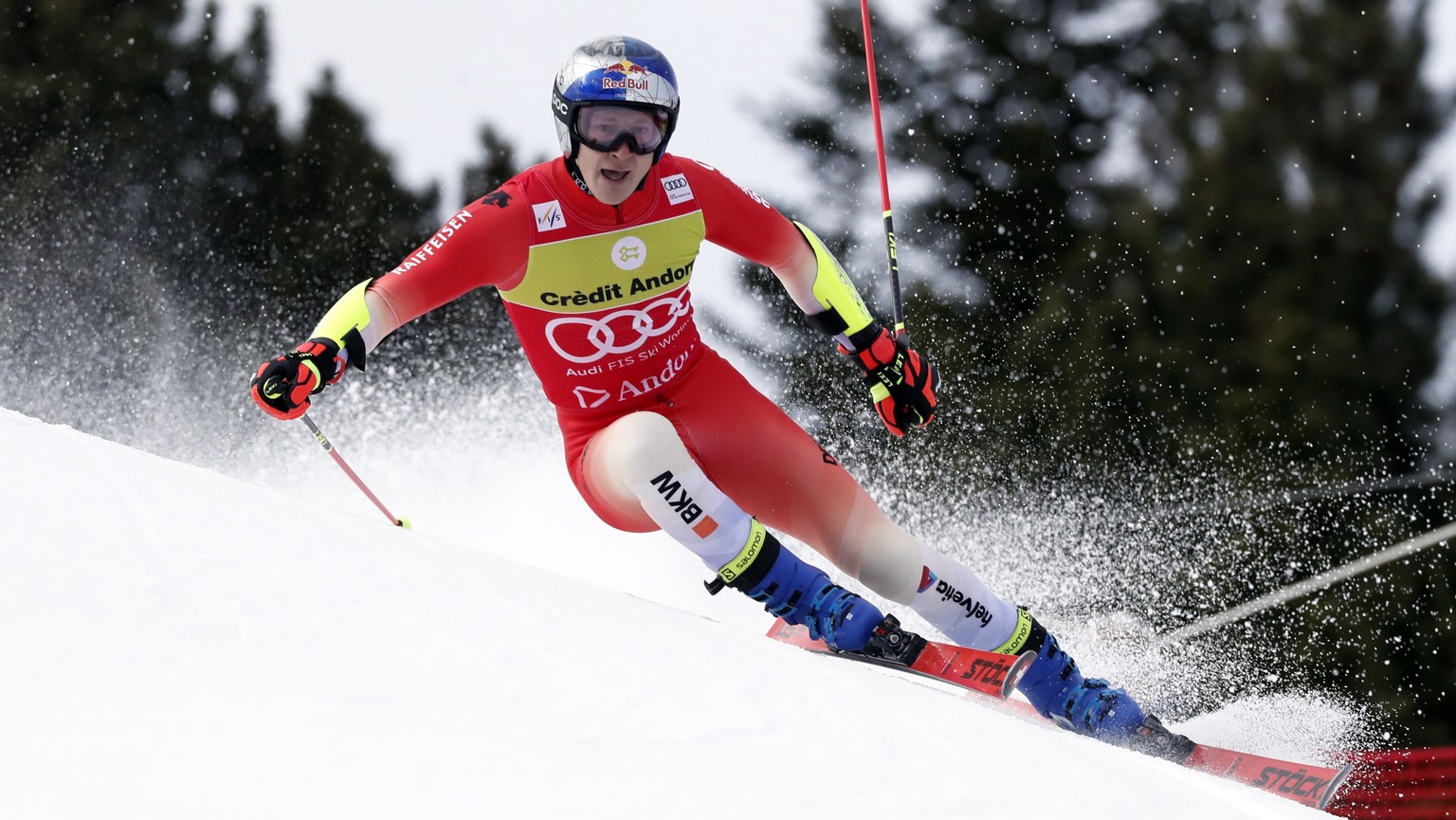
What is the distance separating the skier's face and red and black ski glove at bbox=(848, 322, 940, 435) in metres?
0.91

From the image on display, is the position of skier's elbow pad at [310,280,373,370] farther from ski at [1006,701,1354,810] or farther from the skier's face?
ski at [1006,701,1354,810]

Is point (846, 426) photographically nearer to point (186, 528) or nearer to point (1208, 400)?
point (1208, 400)

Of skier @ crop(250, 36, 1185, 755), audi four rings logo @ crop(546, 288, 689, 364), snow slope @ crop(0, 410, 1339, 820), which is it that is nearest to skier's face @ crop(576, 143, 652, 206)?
skier @ crop(250, 36, 1185, 755)

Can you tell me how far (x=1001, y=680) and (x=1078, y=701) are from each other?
35cm

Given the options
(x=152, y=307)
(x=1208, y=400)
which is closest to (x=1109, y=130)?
(x=1208, y=400)

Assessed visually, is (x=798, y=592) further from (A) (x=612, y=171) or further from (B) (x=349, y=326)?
(B) (x=349, y=326)

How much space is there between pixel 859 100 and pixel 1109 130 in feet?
10.0

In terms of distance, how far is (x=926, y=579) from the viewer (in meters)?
3.69

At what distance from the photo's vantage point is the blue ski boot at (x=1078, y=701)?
3434 millimetres

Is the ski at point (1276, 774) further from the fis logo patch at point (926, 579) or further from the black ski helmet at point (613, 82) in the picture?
the black ski helmet at point (613, 82)

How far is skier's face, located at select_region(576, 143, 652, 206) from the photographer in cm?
354

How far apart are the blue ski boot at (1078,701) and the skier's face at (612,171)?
1.59 metres

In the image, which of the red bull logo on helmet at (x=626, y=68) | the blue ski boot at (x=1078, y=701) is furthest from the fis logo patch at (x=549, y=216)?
the blue ski boot at (x=1078, y=701)

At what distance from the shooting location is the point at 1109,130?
1669 cm
